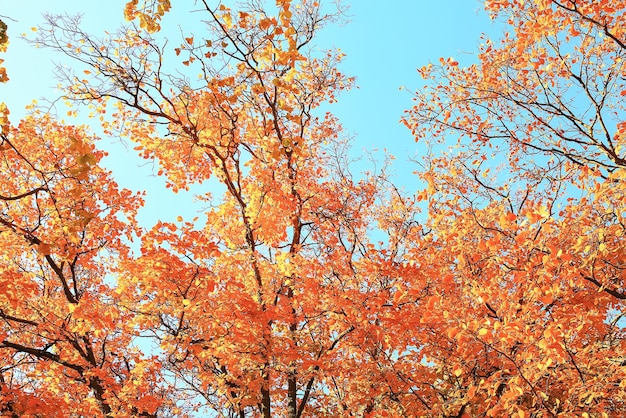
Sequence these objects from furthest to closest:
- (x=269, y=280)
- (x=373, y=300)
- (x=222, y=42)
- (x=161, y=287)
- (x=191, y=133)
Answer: (x=269, y=280), (x=191, y=133), (x=373, y=300), (x=161, y=287), (x=222, y=42)

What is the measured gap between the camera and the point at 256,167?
12.6 meters

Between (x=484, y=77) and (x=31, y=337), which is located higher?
(x=484, y=77)

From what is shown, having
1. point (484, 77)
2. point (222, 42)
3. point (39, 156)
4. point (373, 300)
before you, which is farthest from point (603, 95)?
point (39, 156)

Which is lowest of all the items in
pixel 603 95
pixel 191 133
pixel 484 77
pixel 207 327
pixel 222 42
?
pixel 207 327

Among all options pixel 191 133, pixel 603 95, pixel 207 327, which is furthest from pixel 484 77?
pixel 207 327

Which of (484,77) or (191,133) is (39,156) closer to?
(191,133)

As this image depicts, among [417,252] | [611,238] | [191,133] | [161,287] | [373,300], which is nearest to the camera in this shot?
[611,238]

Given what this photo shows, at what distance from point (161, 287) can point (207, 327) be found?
1.12 metres

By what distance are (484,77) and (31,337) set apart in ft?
38.4

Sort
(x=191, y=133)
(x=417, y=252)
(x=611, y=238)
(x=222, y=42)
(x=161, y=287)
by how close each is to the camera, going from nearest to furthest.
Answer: (x=222, y=42) → (x=611, y=238) → (x=161, y=287) → (x=191, y=133) → (x=417, y=252)

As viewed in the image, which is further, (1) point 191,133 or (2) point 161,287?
(1) point 191,133

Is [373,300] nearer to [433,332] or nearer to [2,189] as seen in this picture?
[433,332]

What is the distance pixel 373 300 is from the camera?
924cm

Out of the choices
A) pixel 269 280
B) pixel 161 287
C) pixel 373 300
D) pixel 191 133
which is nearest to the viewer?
pixel 161 287
